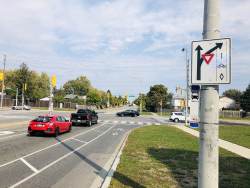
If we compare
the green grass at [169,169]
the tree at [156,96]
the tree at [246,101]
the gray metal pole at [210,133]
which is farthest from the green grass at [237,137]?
the tree at [156,96]

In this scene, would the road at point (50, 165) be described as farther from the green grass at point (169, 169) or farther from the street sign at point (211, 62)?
the street sign at point (211, 62)

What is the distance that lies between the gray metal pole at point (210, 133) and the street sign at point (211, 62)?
0.11 m

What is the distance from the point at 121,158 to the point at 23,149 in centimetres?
Answer: 491

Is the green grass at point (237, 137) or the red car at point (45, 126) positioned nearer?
the green grass at point (237, 137)

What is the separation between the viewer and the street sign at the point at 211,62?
3074 millimetres

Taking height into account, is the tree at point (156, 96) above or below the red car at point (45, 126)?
above

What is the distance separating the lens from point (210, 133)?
304 centimetres

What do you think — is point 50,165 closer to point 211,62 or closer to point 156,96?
point 211,62

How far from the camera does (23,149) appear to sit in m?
9.61

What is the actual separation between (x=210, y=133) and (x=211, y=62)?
1089 mm

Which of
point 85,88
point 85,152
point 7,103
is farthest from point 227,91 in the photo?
point 85,152

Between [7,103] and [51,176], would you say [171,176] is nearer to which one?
[51,176]

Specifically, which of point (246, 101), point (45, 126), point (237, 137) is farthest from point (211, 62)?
point (246, 101)

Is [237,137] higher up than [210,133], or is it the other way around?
[210,133]
